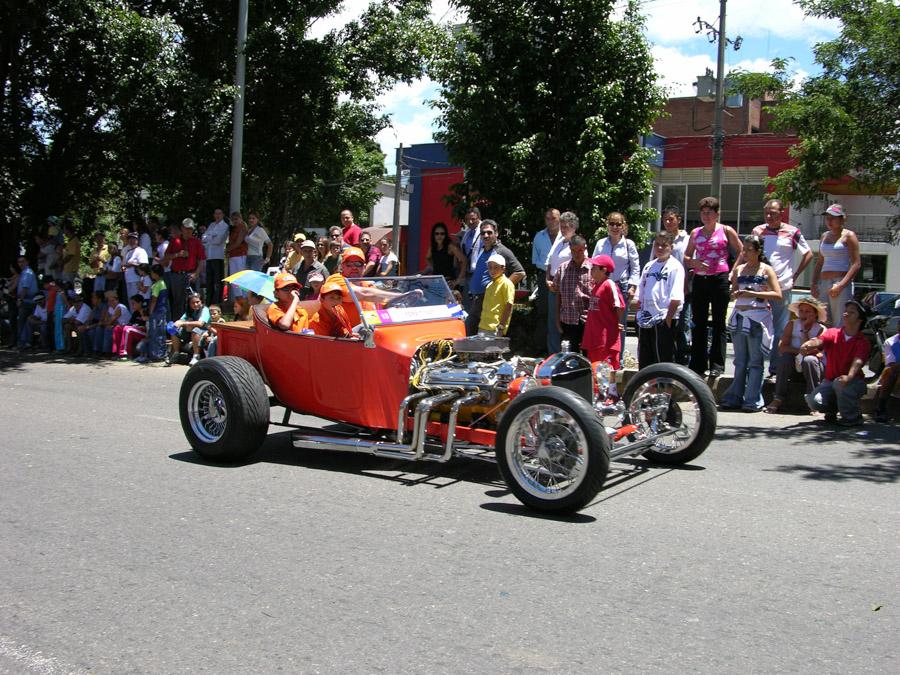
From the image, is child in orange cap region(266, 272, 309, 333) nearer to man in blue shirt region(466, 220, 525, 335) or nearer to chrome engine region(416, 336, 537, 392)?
chrome engine region(416, 336, 537, 392)

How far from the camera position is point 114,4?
16125 mm

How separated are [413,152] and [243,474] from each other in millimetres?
36550

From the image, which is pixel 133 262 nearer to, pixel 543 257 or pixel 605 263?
pixel 543 257

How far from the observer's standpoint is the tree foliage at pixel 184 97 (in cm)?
1666

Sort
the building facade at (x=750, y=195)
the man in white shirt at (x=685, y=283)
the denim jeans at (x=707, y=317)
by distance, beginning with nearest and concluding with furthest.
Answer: the denim jeans at (x=707, y=317) → the man in white shirt at (x=685, y=283) → the building facade at (x=750, y=195)

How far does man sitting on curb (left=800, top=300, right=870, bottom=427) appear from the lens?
895cm

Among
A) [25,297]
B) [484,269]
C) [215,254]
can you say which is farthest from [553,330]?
[25,297]

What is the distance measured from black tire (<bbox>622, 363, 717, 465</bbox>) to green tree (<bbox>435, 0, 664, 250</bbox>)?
809 centimetres

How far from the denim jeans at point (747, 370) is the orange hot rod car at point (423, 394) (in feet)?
10.0

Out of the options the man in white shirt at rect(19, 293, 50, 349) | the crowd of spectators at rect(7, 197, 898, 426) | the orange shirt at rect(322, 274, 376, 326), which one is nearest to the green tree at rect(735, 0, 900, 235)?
the crowd of spectators at rect(7, 197, 898, 426)

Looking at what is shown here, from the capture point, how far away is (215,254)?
16234 millimetres

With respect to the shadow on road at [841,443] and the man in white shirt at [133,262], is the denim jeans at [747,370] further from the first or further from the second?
the man in white shirt at [133,262]

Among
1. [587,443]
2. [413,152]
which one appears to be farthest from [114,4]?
[413,152]

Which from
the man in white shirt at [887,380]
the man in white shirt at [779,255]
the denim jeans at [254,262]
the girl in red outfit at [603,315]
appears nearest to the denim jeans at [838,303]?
the man in white shirt at [779,255]
